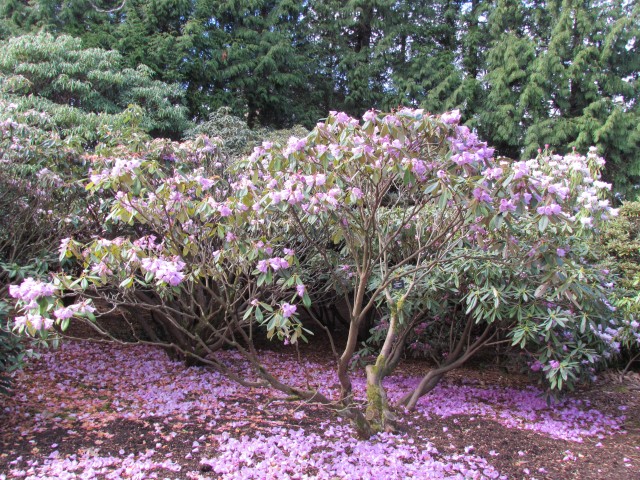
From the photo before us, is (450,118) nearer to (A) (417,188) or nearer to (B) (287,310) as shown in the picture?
(A) (417,188)

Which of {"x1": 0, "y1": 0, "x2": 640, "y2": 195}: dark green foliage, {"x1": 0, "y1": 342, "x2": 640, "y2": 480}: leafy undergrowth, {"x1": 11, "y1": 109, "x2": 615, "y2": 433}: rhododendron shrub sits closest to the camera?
{"x1": 11, "y1": 109, "x2": 615, "y2": 433}: rhododendron shrub

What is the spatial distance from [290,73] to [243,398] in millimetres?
8236

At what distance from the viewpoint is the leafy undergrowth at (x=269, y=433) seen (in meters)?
2.51

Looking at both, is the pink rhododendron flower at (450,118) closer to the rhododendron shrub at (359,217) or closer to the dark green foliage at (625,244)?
the rhododendron shrub at (359,217)

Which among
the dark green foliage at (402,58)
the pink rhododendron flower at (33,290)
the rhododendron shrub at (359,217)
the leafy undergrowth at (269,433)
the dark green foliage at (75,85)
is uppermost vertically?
the dark green foliage at (402,58)

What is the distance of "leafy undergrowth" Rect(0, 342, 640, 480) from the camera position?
251cm

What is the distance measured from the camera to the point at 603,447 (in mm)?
3035

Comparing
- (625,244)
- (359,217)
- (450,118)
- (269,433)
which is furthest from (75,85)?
(625,244)

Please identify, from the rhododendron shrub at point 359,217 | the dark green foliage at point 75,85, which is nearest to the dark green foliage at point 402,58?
the dark green foliage at point 75,85

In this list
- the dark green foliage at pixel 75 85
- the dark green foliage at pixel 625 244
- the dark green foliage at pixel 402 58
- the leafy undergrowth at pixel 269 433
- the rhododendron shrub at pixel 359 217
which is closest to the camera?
the rhododendron shrub at pixel 359 217

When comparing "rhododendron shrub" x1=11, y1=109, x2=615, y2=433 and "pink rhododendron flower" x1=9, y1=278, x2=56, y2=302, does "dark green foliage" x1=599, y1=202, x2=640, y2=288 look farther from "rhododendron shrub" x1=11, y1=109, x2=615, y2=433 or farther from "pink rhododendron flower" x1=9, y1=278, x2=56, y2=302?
"pink rhododendron flower" x1=9, y1=278, x2=56, y2=302

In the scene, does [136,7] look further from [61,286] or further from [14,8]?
[61,286]

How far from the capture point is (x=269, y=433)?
2.96 meters

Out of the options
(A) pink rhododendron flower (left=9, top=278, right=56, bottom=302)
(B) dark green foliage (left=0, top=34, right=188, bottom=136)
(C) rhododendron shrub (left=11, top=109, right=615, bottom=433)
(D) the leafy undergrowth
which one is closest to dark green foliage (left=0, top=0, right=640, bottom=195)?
(B) dark green foliage (left=0, top=34, right=188, bottom=136)
